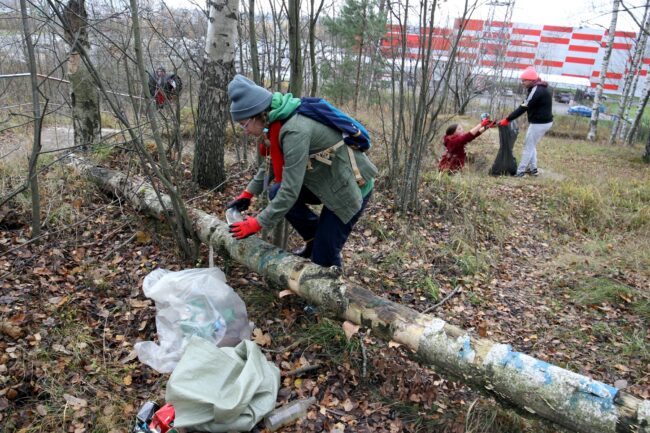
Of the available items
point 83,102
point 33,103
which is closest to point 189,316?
point 33,103

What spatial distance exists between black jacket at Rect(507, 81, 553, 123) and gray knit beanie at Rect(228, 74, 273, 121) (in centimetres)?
559

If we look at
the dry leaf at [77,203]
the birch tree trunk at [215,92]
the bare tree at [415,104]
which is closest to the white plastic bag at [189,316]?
the dry leaf at [77,203]

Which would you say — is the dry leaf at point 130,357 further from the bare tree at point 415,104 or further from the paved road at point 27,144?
the bare tree at point 415,104

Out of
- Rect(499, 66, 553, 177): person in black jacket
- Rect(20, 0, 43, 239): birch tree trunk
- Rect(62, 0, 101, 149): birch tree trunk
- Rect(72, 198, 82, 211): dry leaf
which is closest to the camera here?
Rect(20, 0, 43, 239): birch tree trunk

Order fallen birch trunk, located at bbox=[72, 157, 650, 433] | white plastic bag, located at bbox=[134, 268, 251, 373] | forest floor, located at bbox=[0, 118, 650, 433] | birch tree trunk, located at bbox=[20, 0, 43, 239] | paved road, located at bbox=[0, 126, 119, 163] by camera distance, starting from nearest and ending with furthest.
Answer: fallen birch trunk, located at bbox=[72, 157, 650, 433]
forest floor, located at bbox=[0, 118, 650, 433]
white plastic bag, located at bbox=[134, 268, 251, 373]
birch tree trunk, located at bbox=[20, 0, 43, 239]
paved road, located at bbox=[0, 126, 119, 163]

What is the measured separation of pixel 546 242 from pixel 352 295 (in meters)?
3.49

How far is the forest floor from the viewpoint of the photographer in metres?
2.32

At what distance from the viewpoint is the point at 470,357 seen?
83.7 inches

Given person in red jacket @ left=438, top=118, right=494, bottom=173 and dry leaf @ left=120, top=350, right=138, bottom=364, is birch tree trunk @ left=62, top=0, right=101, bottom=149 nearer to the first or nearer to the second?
dry leaf @ left=120, top=350, right=138, bottom=364

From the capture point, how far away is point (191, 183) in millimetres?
4742

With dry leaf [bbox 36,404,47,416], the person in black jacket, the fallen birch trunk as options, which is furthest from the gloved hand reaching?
the person in black jacket

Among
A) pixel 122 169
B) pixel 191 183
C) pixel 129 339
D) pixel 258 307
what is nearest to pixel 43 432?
pixel 129 339

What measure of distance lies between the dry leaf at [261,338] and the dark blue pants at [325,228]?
60cm

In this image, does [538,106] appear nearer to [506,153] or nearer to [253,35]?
[506,153]
